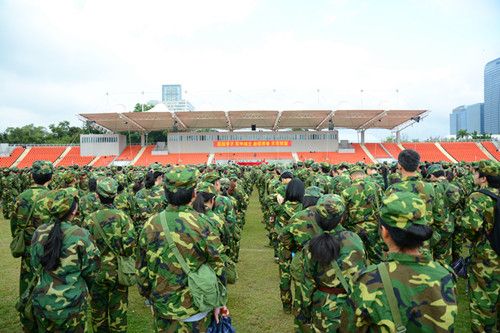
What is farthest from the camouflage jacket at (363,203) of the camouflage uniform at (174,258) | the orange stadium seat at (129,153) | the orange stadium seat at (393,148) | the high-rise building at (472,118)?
the high-rise building at (472,118)

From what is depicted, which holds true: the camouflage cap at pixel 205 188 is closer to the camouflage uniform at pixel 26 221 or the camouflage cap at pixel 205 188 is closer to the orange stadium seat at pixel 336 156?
the camouflage uniform at pixel 26 221

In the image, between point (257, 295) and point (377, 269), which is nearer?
point (377, 269)

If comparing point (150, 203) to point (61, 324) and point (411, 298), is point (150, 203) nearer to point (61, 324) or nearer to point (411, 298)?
point (61, 324)

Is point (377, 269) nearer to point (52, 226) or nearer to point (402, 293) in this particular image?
point (402, 293)

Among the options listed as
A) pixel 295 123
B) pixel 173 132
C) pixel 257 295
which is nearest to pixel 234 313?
pixel 257 295

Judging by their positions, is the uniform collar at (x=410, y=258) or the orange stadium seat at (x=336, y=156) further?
the orange stadium seat at (x=336, y=156)

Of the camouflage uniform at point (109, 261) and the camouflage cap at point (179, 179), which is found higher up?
the camouflage cap at point (179, 179)

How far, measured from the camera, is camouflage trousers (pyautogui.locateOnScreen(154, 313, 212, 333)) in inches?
103

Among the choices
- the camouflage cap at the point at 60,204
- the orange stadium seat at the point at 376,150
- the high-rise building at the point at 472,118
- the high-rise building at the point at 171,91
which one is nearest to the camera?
the camouflage cap at the point at 60,204

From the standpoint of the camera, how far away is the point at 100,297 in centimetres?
379

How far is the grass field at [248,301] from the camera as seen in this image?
4633 mm

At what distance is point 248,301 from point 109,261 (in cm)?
253

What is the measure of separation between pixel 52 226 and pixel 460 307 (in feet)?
17.3

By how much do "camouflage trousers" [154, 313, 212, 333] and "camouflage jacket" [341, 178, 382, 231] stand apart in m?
2.63
